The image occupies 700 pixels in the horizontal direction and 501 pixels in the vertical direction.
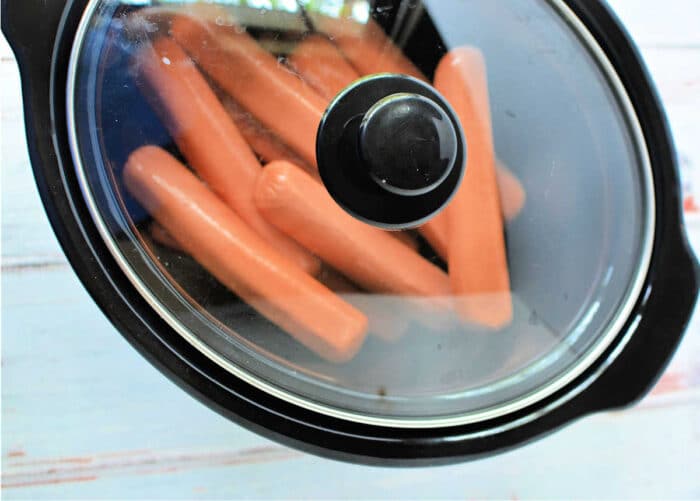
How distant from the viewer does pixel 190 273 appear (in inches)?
16.2

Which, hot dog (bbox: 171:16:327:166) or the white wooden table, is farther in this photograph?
the white wooden table

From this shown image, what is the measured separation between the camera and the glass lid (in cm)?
38

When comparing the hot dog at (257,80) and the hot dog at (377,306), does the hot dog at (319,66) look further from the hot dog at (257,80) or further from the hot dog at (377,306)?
the hot dog at (377,306)

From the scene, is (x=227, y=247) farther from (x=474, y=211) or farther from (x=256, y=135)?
(x=474, y=211)

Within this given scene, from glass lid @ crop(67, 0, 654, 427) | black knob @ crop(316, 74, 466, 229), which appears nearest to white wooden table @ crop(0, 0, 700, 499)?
glass lid @ crop(67, 0, 654, 427)

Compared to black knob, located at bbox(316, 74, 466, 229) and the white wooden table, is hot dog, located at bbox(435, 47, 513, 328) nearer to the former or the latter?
black knob, located at bbox(316, 74, 466, 229)

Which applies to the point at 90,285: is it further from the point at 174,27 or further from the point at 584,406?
the point at 584,406

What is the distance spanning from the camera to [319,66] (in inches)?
16.3

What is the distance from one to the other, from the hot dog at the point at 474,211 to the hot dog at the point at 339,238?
0.07 feet

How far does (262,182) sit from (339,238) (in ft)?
0.22

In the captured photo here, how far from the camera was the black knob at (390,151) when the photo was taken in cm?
35

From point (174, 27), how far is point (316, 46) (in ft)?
0.32

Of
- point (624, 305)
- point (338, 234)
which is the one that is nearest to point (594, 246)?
point (624, 305)

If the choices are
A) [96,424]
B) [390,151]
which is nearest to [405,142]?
[390,151]
